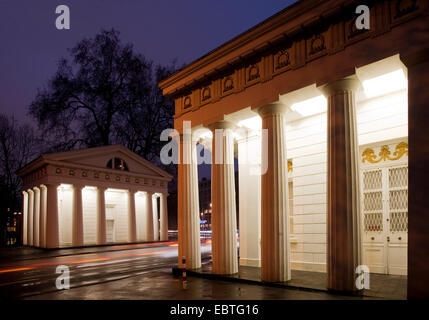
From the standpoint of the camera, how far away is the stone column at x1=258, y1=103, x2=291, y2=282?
1002cm

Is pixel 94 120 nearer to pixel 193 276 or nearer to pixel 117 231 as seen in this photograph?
pixel 117 231

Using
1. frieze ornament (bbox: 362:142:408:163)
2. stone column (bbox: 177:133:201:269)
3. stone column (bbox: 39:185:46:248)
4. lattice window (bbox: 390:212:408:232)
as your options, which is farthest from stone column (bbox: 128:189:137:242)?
lattice window (bbox: 390:212:408:232)

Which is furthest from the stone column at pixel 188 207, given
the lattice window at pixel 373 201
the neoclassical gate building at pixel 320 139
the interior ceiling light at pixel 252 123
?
the lattice window at pixel 373 201

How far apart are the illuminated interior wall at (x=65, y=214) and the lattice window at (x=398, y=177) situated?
27694 millimetres

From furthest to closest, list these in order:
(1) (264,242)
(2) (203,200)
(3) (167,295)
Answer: (2) (203,200), (1) (264,242), (3) (167,295)

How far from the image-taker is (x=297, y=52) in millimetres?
9828

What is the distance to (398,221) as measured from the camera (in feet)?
34.4

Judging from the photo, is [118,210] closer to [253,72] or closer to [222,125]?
[222,125]

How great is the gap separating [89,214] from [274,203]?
88.8 ft

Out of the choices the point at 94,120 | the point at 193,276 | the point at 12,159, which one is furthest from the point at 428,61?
the point at 12,159

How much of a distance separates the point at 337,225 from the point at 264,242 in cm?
252

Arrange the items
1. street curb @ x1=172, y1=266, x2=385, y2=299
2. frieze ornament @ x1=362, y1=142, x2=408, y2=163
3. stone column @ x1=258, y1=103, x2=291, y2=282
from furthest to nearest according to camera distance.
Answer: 1. frieze ornament @ x1=362, y1=142, x2=408, y2=163
2. stone column @ x1=258, y1=103, x2=291, y2=282
3. street curb @ x1=172, y1=266, x2=385, y2=299

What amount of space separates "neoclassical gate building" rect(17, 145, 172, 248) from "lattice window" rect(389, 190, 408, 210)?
85.1ft

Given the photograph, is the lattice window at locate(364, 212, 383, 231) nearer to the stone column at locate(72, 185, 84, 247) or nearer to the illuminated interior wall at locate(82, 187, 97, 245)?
the stone column at locate(72, 185, 84, 247)
